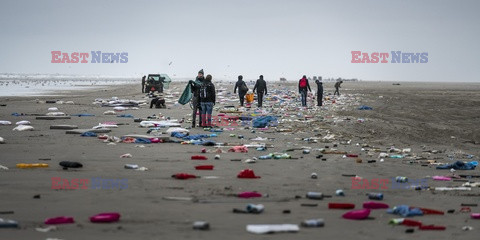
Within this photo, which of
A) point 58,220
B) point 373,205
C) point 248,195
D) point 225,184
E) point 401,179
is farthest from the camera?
point 401,179

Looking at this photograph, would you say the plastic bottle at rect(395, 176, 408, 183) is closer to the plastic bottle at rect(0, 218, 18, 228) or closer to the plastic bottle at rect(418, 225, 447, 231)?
the plastic bottle at rect(418, 225, 447, 231)

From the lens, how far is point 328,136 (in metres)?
18.2

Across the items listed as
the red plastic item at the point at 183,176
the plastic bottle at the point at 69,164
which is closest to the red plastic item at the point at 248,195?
the red plastic item at the point at 183,176

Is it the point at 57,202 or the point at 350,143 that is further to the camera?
the point at 350,143

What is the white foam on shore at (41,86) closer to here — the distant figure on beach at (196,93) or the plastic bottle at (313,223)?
the distant figure on beach at (196,93)

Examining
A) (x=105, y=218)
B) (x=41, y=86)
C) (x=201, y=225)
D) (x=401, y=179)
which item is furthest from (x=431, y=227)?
(x=41, y=86)

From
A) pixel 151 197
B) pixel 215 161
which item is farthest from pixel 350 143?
pixel 151 197

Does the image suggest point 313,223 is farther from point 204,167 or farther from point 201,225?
point 204,167

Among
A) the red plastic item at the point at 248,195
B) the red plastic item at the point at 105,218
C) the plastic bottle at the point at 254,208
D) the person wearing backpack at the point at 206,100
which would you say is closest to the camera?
the red plastic item at the point at 105,218

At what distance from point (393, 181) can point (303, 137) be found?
24.2 ft

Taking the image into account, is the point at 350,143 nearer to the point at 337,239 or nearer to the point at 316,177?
the point at 316,177

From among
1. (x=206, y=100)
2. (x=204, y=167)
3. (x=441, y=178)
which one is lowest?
(x=441, y=178)

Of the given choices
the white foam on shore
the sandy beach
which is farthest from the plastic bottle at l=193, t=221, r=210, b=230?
the white foam on shore

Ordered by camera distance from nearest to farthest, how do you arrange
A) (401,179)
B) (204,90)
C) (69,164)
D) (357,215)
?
(357,215)
(401,179)
(69,164)
(204,90)
